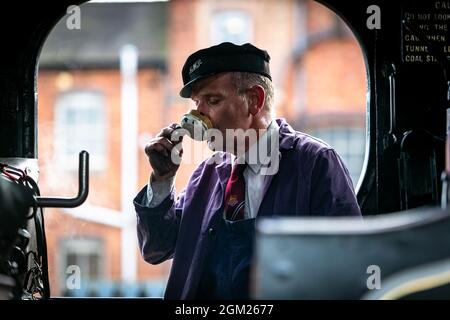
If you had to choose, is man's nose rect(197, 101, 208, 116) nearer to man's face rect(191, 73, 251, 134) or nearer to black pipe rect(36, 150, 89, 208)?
man's face rect(191, 73, 251, 134)

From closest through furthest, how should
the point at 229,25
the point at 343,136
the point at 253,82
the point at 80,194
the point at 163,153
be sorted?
the point at 80,194 → the point at 163,153 → the point at 253,82 → the point at 229,25 → the point at 343,136

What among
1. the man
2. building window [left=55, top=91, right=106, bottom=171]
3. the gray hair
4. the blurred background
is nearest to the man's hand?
the man

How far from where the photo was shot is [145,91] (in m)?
9.50

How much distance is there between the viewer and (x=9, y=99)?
2.68 m

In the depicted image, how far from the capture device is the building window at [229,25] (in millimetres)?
7788

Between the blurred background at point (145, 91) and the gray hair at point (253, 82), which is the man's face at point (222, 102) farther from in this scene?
the blurred background at point (145, 91)

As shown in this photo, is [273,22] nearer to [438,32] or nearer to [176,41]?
[176,41]

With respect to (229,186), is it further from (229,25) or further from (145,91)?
(145,91)

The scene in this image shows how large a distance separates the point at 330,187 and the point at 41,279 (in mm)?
984

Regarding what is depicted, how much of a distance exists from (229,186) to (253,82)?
0.39 metres

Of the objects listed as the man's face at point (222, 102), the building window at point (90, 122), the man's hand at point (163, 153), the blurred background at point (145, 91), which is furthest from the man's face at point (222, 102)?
the building window at point (90, 122)

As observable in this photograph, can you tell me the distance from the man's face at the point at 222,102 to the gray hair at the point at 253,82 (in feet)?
0.06

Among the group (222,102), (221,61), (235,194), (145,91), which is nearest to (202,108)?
(222,102)
